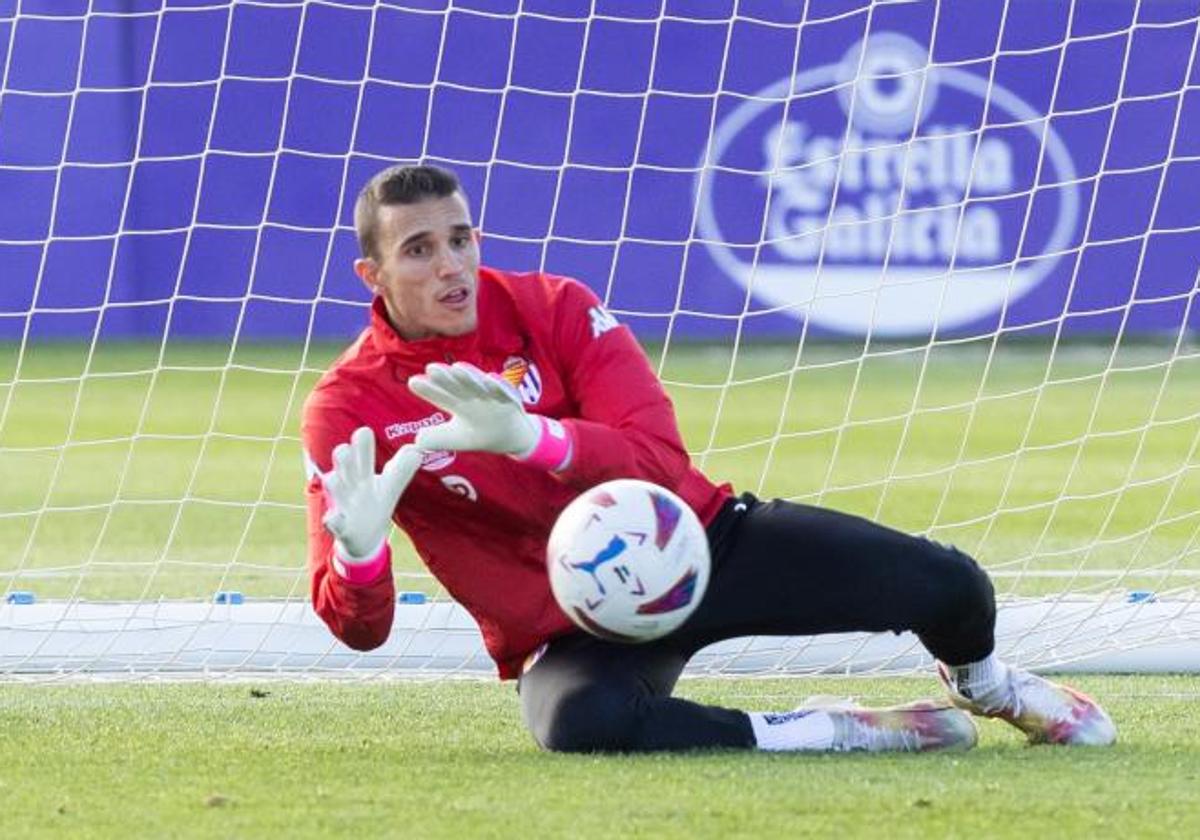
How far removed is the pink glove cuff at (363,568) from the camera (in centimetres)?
515

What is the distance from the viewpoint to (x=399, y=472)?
16.8 ft

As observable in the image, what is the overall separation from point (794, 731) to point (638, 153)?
8039 mm

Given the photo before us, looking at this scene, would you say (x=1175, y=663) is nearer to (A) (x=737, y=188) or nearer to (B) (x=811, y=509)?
(B) (x=811, y=509)

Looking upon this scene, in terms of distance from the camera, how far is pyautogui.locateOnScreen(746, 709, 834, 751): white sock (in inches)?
211

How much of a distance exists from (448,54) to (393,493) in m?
7.94

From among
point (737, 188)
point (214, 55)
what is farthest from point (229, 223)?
point (737, 188)

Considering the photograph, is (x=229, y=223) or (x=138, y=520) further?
(x=229, y=223)

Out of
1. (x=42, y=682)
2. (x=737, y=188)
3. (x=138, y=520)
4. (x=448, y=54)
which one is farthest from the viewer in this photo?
(x=737, y=188)

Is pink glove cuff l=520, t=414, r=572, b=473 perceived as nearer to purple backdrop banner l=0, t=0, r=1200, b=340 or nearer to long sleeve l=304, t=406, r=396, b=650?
long sleeve l=304, t=406, r=396, b=650

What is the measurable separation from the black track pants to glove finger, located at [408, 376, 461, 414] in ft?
2.29

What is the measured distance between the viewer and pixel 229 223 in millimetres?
13977

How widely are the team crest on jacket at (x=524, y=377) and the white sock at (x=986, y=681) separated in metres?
1.13

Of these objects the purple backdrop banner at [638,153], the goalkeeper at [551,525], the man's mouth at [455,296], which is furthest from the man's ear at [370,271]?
the purple backdrop banner at [638,153]

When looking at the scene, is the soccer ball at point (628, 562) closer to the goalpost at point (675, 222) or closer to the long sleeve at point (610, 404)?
the long sleeve at point (610, 404)
